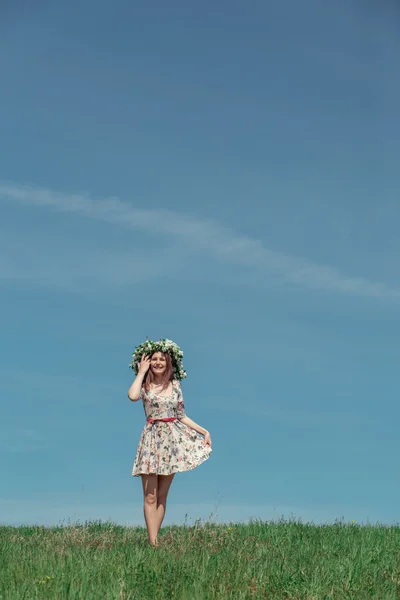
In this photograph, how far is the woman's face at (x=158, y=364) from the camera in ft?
38.8

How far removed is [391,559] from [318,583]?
2194mm

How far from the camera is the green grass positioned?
25.8 ft

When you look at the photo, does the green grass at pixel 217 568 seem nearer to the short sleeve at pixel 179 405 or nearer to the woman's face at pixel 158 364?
the short sleeve at pixel 179 405

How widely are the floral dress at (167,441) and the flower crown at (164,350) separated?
0.28m

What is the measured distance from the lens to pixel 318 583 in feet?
26.9

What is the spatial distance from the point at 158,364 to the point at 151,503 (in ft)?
6.76

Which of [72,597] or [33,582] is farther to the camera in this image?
[33,582]

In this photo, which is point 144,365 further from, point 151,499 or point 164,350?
point 151,499

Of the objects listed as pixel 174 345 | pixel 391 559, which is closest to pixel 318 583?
pixel 391 559

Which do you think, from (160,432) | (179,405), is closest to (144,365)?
(179,405)

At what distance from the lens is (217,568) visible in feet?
28.9

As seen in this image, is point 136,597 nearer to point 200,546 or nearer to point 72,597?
point 72,597

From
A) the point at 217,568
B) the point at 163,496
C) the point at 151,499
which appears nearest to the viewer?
the point at 217,568

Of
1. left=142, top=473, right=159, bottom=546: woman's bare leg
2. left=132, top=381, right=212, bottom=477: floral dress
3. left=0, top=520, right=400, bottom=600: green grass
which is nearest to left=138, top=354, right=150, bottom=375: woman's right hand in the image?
left=132, top=381, right=212, bottom=477: floral dress
